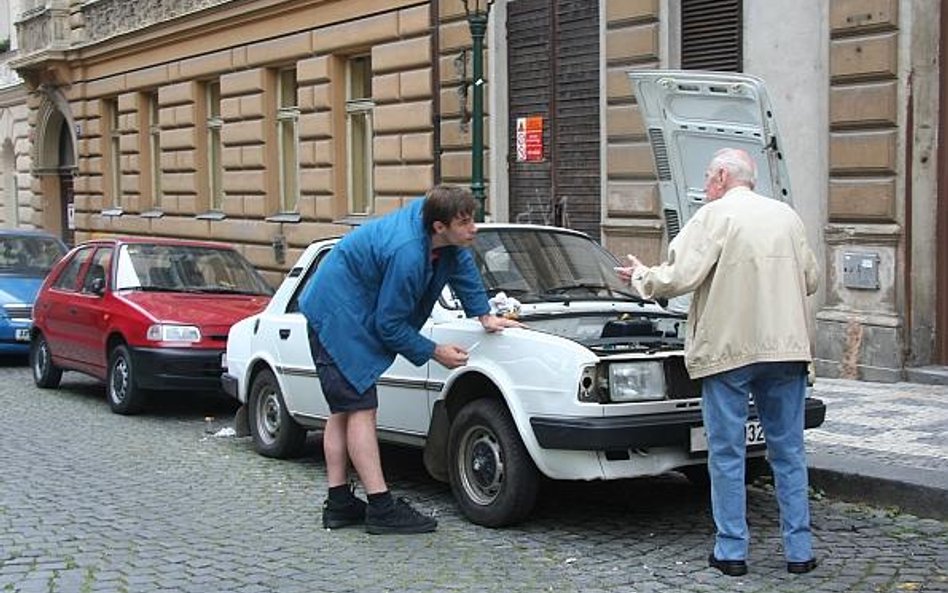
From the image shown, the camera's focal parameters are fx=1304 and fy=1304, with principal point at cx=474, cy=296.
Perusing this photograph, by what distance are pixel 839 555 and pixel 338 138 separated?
1519cm

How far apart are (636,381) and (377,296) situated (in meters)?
1.39

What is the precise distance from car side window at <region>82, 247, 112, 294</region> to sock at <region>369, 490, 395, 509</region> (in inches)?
241

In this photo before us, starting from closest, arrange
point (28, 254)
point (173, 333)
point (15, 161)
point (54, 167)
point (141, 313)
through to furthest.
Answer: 1. point (173, 333)
2. point (141, 313)
3. point (28, 254)
4. point (54, 167)
5. point (15, 161)

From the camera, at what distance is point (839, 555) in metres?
6.25

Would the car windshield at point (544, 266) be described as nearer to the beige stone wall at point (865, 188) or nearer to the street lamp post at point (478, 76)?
the beige stone wall at point (865, 188)

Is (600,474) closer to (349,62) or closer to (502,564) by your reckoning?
(502,564)

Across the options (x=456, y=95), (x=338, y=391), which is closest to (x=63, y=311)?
(x=456, y=95)

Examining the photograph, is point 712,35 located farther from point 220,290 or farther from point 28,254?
point 28,254

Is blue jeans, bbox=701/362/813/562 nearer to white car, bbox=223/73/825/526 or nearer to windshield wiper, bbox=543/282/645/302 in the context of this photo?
white car, bbox=223/73/825/526

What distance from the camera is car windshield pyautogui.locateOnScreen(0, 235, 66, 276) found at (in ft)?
54.6

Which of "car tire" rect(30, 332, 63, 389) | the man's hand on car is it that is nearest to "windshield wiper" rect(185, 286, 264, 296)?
"car tire" rect(30, 332, 63, 389)

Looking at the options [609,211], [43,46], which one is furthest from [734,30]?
[43,46]

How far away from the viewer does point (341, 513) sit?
6910mm

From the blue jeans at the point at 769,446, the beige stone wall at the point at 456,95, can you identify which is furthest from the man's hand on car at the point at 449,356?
the beige stone wall at the point at 456,95
